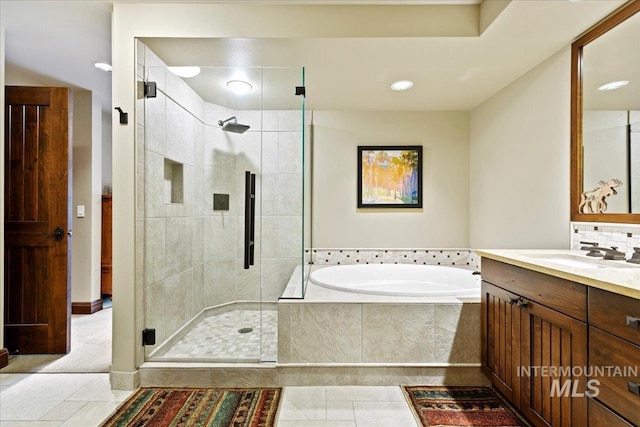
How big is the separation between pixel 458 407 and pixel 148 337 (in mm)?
1958

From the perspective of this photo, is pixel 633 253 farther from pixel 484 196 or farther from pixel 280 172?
pixel 280 172

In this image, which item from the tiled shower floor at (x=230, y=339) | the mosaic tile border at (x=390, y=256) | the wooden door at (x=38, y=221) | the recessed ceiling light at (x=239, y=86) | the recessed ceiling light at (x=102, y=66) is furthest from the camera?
the mosaic tile border at (x=390, y=256)

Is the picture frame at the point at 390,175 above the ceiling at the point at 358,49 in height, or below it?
below

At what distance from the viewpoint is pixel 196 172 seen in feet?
7.77

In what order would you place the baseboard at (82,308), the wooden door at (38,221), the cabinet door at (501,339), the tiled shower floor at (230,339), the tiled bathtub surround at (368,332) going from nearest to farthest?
the cabinet door at (501,339), the tiled bathtub surround at (368,332), the tiled shower floor at (230,339), the wooden door at (38,221), the baseboard at (82,308)

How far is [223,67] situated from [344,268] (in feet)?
6.62

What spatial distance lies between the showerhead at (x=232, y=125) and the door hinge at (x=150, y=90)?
0.46 meters

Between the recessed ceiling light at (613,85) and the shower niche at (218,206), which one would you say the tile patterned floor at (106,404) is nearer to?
the shower niche at (218,206)

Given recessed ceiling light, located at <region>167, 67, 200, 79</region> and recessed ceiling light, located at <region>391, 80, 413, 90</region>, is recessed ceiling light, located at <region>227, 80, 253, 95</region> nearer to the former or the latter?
recessed ceiling light, located at <region>167, 67, 200, 79</region>

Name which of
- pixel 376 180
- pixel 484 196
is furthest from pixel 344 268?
pixel 484 196

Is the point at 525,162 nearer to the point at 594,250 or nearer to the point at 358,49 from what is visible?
the point at 594,250

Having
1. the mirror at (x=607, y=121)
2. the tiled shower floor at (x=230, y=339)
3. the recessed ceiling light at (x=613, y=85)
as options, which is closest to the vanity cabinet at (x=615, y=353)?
the mirror at (x=607, y=121)

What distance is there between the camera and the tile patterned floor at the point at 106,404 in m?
1.69

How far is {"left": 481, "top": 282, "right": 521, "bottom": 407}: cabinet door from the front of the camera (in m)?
1.60
